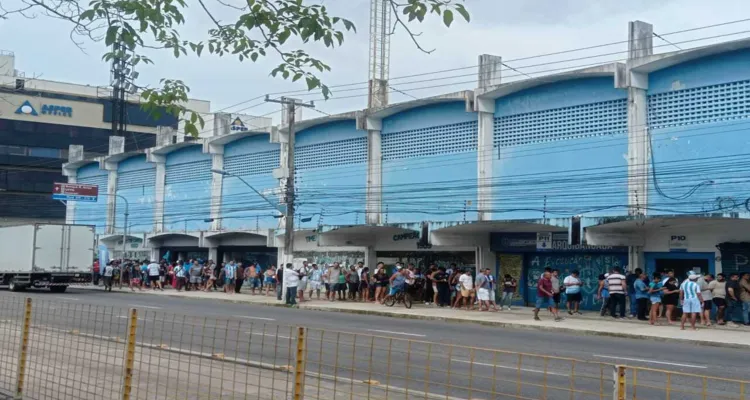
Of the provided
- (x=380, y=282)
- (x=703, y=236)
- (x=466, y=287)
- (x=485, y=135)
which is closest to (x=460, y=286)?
(x=466, y=287)

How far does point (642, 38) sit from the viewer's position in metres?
25.8

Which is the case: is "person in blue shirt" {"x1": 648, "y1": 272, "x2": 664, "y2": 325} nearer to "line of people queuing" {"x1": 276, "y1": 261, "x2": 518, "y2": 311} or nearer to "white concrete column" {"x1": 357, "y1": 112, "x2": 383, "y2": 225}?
"line of people queuing" {"x1": 276, "y1": 261, "x2": 518, "y2": 311}

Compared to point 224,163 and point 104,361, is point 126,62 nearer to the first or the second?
point 104,361

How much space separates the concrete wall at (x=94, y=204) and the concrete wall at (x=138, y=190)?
154 cm

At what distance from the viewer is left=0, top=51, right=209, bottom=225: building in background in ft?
224

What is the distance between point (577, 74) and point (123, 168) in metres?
32.5

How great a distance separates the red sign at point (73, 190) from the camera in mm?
45281

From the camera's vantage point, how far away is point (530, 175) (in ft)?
93.8

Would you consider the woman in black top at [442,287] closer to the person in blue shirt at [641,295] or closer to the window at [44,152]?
the person in blue shirt at [641,295]

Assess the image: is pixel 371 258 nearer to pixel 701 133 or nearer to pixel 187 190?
pixel 187 190

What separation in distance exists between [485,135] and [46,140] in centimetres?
5086

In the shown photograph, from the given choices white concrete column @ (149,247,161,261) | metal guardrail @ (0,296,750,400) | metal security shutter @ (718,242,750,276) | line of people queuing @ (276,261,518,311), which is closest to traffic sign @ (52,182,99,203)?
white concrete column @ (149,247,161,261)

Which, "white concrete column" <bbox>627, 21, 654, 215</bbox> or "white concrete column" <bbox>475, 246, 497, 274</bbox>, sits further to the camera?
"white concrete column" <bbox>475, 246, 497, 274</bbox>

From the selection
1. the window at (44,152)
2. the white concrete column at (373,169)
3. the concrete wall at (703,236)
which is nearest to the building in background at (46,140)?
the window at (44,152)
